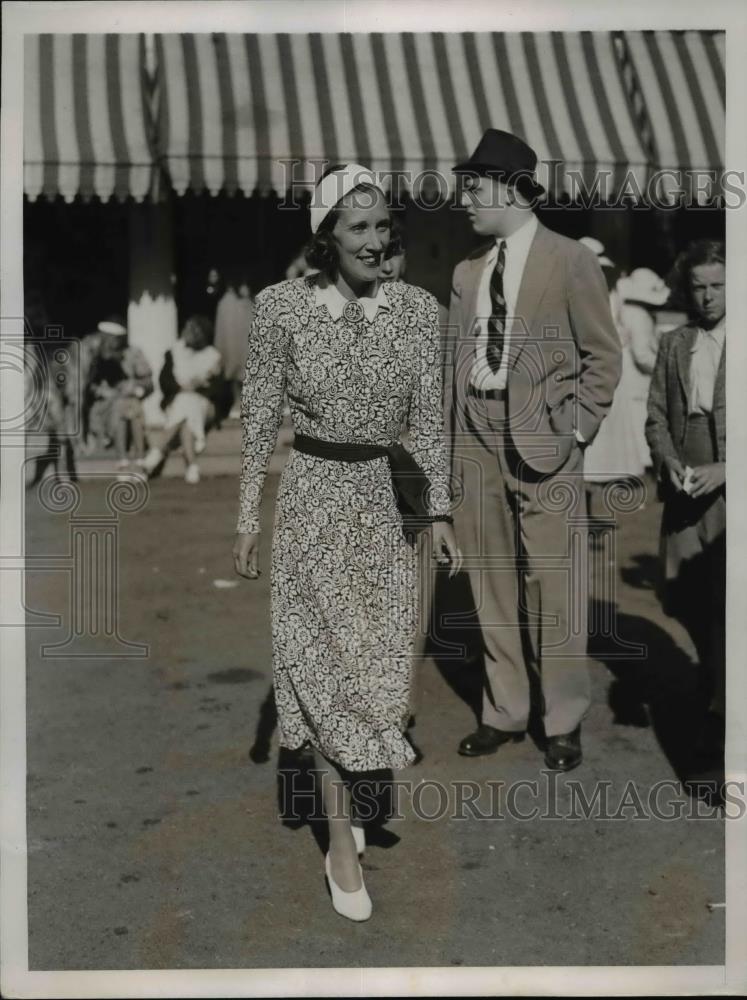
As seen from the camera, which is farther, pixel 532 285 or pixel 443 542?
pixel 532 285

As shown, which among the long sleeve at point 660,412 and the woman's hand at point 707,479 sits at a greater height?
the long sleeve at point 660,412

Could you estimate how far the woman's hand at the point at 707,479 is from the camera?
425cm

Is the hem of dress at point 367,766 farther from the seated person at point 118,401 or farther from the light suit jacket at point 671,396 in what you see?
the seated person at point 118,401

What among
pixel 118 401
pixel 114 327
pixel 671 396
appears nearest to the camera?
pixel 671 396

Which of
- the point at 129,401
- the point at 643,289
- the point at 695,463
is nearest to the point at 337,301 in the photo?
the point at 695,463

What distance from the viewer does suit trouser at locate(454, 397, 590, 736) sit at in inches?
174

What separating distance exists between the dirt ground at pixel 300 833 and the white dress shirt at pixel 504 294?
1.34m

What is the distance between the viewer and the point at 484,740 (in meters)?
4.56

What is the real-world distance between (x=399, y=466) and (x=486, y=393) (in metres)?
1.01

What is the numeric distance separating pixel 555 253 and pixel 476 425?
2.13 feet

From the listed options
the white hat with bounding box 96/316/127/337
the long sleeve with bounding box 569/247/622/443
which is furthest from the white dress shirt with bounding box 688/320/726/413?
the white hat with bounding box 96/316/127/337

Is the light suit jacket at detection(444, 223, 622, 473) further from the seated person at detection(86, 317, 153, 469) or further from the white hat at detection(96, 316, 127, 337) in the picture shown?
the white hat at detection(96, 316, 127, 337)

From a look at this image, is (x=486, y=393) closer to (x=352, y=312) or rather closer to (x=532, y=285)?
(x=532, y=285)

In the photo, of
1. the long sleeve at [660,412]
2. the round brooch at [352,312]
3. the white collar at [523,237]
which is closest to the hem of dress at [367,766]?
the round brooch at [352,312]
